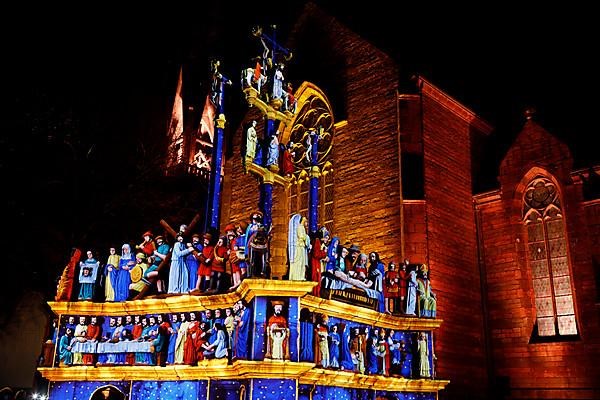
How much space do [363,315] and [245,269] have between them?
3.09 metres

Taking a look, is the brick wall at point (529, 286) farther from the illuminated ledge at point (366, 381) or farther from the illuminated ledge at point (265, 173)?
the illuminated ledge at point (265, 173)

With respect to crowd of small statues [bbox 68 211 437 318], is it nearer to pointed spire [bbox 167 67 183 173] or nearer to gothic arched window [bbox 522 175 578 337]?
gothic arched window [bbox 522 175 578 337]

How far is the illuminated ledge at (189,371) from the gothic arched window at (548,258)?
957 centimetres

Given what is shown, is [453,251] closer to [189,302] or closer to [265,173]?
[265,173]

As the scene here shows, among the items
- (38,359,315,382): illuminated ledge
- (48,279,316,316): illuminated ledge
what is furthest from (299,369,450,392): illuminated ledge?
(48,279,316,316): illuminated ledge

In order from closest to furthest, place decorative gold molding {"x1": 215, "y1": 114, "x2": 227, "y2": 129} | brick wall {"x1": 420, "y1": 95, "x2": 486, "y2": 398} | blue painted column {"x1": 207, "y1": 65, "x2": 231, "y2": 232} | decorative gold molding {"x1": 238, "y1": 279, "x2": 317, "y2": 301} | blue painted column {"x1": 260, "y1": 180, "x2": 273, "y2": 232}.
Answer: decorative gold molding {"x1": 238, "y1": 279, "x2": 317, "y2": 301}, blue painted column {"x1": 260, "y1": 180, "x2": 273, "y2": 232}, blue painted column {"x1": 207, "y1": 65, "x2": 231, "y2": 232}, decorative gold molding {"x1": 215, "y1": 114, "x2": 227, "y2": 129}, brick wall {"x1": 420, "y1": 95, "x2": 486, "y2": 398}

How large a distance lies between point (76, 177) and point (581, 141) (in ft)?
55.2

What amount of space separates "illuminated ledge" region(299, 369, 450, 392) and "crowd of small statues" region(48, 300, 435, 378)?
16cm

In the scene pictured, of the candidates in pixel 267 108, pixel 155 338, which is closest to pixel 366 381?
pixel 155 338

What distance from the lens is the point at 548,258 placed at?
717 inches

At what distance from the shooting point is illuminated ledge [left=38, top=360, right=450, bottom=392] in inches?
434

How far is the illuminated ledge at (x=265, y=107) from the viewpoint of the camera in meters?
13.7

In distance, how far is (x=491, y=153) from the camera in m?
21.2

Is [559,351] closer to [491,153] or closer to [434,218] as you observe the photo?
[434,218]
